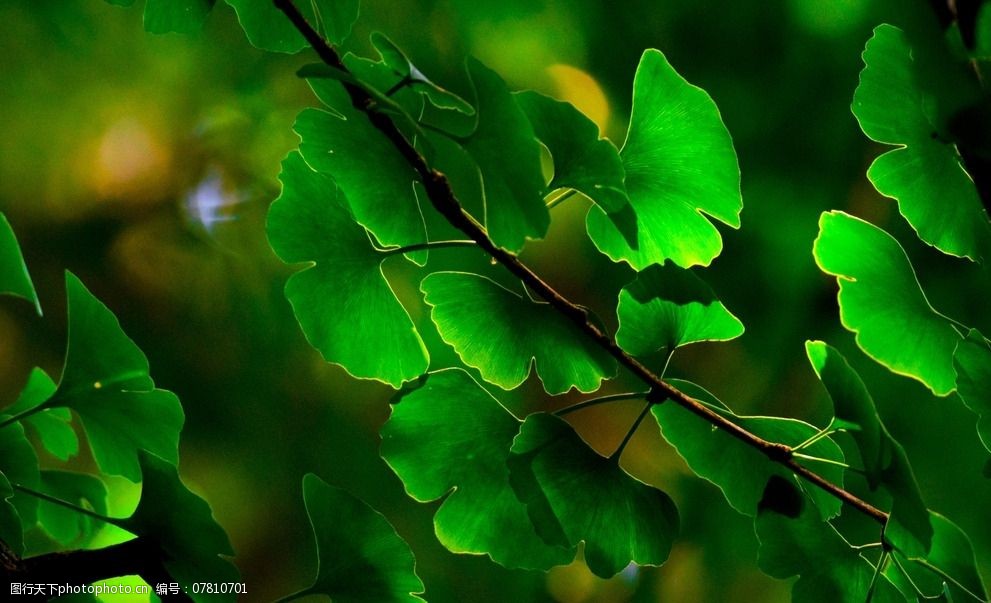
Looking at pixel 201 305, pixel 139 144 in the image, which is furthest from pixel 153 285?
pixel 139 144

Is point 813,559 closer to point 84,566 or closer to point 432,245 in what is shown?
point 432,245

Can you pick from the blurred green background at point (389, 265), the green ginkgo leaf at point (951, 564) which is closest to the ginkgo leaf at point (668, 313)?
the green ginkgo leaf at point (951, 564)

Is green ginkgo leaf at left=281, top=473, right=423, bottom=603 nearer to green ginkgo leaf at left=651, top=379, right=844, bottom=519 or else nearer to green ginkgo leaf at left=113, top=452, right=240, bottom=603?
green ginkgo leaf at left=113, top=452, right=240, bottom=603

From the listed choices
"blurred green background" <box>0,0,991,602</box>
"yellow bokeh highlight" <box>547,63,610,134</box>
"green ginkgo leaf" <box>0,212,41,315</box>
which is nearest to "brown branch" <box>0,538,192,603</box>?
"green ginkgo leaf" <box>0,212,41,315</box>

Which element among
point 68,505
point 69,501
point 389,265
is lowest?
point 389,265

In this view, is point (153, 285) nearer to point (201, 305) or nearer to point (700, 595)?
point (201, 305)

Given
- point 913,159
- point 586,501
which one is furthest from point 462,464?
point 913,159

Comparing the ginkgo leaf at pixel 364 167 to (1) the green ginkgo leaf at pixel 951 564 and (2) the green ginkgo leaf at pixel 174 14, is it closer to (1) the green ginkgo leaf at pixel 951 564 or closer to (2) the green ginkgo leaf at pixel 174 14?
(2) the green ginkgo leaf at pixel 174 14
